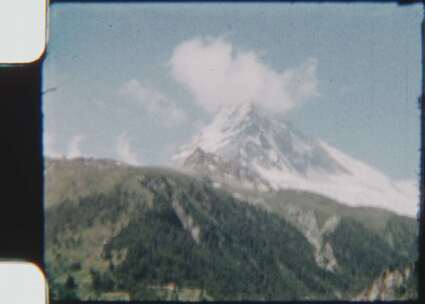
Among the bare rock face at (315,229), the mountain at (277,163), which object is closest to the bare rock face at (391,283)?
the bare rock face at (315,229)

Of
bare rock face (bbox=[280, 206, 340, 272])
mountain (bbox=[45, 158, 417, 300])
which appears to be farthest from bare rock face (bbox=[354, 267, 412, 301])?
bare rock face (bbox=[280, 206, 340, 272])

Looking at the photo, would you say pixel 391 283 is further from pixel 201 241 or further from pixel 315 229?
pixel 315 229

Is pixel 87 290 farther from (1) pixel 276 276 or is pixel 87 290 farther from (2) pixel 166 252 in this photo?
(1) pixel 276 276

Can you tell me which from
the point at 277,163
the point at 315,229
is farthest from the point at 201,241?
the point at 277,163

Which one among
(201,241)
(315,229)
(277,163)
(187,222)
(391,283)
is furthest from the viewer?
(277,163)

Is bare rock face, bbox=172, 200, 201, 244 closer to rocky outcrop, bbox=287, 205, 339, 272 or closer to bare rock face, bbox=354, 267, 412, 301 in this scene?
rocky outcrop, bbox=287, 205, 339, 272

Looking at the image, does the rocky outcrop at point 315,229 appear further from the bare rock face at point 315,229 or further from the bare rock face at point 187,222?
the bare rock face at point 187,222

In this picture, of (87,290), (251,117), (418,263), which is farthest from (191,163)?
(418,263)
